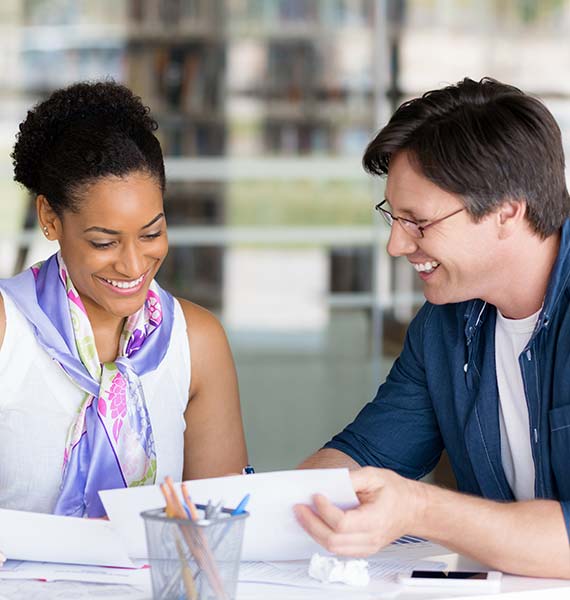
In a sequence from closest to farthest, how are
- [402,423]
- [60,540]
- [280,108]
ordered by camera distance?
[60,540] < [402,423] < [280,108]

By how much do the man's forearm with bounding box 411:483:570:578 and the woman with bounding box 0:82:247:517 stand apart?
629 millimetres

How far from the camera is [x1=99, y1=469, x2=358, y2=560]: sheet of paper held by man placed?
Answer: 5.10 feet

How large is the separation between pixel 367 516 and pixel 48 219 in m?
0.82

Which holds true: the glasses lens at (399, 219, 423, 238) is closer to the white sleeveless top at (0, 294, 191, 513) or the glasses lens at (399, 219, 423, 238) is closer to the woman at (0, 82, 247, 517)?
the woman at (0, 82, 247, 517)

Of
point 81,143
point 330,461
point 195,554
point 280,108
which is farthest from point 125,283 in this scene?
point 280,108

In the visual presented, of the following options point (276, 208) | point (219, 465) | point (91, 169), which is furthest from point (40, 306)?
point (276, 208)

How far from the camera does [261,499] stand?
1587 millimetres

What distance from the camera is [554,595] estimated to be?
5.24 ft

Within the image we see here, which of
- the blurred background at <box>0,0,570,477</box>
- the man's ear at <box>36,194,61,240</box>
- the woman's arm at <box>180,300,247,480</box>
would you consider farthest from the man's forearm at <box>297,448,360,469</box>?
the blurred background at <box>0,0,570,477</box>

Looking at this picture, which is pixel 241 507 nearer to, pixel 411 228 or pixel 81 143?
pixel 411 228

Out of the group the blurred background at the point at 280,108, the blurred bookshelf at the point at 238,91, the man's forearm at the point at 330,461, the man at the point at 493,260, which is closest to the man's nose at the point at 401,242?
the man at the point at 493,260

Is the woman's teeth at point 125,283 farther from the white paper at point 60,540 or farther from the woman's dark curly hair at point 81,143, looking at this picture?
the white paper at point 60,540

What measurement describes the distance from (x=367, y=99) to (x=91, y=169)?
3797 millimetres

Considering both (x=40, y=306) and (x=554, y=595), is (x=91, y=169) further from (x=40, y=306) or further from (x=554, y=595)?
(x=554, y=595)
